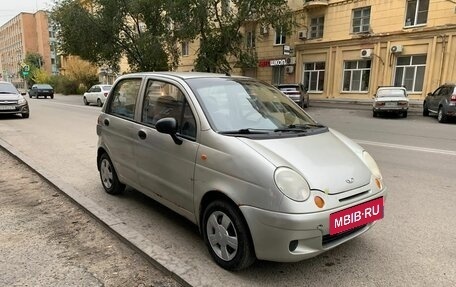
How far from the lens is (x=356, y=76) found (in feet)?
82.9

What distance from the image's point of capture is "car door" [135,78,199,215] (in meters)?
3.57

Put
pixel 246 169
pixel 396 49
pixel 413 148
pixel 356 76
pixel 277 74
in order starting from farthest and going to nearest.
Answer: pixel 277 74, pixel 356 76, pixel 396 49, pixel 413 148, pixel 246 169

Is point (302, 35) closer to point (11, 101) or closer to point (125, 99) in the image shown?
point (11, 101)

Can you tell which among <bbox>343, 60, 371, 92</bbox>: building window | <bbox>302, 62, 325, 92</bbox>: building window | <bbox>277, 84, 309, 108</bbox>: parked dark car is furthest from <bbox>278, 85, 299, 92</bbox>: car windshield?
<bbox>302, 62, 325, 92</bbox>: building window

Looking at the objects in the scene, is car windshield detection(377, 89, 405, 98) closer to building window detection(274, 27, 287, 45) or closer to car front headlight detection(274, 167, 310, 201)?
building window detection(274, 27, 287, 45)

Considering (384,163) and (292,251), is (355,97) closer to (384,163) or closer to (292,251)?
(384,163)

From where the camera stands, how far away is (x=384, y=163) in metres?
7.41

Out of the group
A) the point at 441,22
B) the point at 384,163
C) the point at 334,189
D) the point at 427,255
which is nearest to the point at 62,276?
the point at 334,189

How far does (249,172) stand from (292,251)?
0.69 metres

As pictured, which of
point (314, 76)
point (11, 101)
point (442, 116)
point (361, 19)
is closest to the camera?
point (11, 101)

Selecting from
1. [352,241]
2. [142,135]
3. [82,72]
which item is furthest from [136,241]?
[82,72]

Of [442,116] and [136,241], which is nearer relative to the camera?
[136,241]

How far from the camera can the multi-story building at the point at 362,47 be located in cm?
2114

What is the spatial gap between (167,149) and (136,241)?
0.97m
